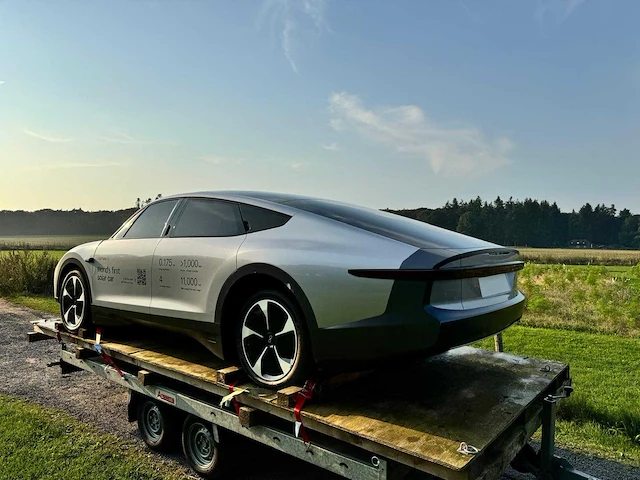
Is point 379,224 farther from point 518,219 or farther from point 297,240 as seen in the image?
point 518,219

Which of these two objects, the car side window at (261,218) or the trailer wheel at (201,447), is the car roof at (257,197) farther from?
the trailer wheel at (201,447)

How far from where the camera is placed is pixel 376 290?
8.26ft

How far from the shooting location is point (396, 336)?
2.48 meters

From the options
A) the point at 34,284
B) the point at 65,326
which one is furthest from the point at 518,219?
the point at 65,326

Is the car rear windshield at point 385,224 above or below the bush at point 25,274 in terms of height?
above

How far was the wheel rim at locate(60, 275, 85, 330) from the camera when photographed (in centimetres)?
468

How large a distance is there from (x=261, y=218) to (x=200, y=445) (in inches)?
72.7

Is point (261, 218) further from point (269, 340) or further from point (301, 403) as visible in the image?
point (301, 403)

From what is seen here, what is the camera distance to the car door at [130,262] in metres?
3.88

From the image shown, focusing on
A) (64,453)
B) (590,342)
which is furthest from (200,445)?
(590,342)

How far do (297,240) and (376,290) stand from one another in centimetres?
63

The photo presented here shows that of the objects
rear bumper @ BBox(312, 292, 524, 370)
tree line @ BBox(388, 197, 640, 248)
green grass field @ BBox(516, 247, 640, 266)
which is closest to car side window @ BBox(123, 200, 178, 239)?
rear bumper @ BBox(312, 292, 524, 370)

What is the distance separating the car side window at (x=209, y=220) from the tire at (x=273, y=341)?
57 centimetres

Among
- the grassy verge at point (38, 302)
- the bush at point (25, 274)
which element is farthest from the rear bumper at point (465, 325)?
the bush at point (25, 274)
